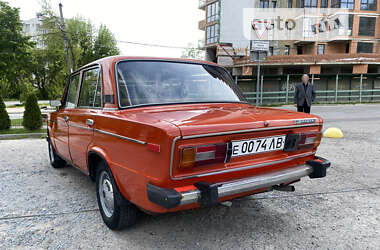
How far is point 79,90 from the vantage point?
3.67 m

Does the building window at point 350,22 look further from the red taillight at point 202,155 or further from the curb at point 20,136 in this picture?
the red taillight at point 202,155

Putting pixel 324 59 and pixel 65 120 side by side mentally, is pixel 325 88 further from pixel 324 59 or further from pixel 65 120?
pixel 65 120

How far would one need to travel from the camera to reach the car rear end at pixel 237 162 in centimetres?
200

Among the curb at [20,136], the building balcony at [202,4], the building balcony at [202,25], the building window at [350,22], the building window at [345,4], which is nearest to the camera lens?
the curb at [20,136]

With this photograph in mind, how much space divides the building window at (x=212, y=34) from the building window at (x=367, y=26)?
1881 centimetres

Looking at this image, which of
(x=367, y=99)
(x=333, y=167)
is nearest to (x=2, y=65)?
(x=333, y=167)

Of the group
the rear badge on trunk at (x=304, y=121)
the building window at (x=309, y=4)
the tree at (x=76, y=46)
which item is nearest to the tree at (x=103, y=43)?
the tree at (x=76, y=46)

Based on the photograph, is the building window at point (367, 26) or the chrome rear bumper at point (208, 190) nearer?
the chrome rear bumper at point (208, 190)

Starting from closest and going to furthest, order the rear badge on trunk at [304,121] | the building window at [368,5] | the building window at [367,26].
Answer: the rear badge on trunk at [304,121], the building window at [368,5], the building window at [367,26]

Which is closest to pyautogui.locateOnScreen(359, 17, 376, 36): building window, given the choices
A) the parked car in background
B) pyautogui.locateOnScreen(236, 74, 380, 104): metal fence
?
pyautogui.locateOnScreen(236, 74, 380, 104): metal fence

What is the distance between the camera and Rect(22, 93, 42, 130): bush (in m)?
10.1

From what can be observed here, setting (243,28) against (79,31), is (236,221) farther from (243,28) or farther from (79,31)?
(79,31)

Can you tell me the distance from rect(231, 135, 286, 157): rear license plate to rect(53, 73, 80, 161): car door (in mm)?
2513

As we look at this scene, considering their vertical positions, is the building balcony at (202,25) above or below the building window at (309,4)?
below
